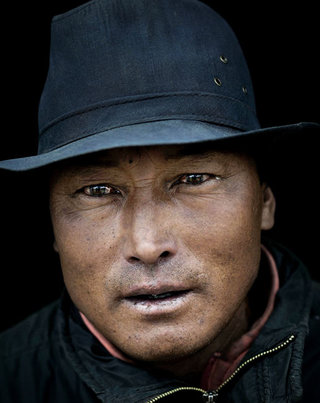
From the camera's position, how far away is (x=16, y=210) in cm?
295

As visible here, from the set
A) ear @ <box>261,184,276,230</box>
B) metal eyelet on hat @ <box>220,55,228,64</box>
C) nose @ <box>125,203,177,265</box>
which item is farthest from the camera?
ear @ <box>261,184,276,230</box>

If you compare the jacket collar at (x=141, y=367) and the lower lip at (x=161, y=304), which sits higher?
the lower lip at (x=161, y=304)

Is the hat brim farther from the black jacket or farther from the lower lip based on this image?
the black jacket

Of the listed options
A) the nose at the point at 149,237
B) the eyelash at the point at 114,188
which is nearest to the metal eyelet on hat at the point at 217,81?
the eyelash at the point at 114,188

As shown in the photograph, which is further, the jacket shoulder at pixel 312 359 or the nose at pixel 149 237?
the jacket shoulder at pixel 312 359

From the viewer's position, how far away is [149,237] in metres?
1.66

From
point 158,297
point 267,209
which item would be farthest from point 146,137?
point 267,209

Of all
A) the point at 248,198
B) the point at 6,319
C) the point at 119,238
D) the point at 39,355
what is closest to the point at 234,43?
the point at 248,198

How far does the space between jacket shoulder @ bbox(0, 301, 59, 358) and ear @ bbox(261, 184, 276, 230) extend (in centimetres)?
105

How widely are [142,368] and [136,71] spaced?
3.44 ft

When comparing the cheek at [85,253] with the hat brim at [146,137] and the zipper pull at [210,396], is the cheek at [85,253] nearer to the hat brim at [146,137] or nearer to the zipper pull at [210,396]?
the hat brim at [146,137]

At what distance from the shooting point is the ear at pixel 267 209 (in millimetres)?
2170

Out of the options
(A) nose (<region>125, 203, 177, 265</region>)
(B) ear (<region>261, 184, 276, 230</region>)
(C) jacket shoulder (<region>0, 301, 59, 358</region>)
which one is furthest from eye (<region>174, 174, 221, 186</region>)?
(C) jacket shoulder (<region>0, 301, 59, 358</region>)

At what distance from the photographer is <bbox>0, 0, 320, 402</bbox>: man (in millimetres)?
1719
